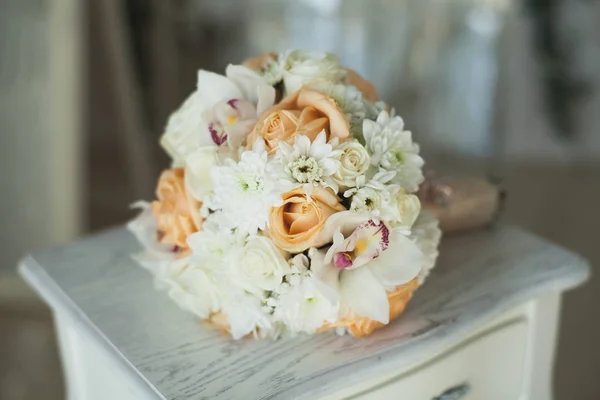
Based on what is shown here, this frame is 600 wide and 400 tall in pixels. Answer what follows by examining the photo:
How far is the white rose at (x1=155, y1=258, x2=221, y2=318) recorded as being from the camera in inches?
30.0

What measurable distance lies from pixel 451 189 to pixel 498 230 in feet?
0.38

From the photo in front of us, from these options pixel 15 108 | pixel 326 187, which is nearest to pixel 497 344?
pixel 326 187

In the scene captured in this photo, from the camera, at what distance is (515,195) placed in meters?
2.28

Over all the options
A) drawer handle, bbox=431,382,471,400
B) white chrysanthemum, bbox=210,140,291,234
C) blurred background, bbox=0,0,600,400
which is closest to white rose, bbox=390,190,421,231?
white chrysanthemum, bbox=210,140,291,234

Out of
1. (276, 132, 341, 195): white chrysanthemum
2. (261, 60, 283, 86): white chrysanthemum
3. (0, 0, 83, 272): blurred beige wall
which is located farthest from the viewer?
(0, 0, 83, 272): blurred beige wall

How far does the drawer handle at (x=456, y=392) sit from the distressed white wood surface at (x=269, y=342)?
0.29 feet

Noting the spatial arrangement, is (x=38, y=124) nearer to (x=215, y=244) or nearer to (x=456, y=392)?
(x=215, y=244)

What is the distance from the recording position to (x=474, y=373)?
2.87 feet

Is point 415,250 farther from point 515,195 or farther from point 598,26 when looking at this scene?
point 598,26

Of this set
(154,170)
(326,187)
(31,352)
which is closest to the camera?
(326,187)

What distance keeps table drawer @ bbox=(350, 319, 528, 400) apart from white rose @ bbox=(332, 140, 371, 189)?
0.76 feet

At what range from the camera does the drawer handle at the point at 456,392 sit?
2.76ft

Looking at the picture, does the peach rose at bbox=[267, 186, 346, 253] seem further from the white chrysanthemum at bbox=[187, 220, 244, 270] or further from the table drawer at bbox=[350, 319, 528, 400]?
the table drawer at bbox=[350, 319, 528, 400]

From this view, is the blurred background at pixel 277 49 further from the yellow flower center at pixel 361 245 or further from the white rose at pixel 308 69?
the yellow flower center at pixel 361 245
